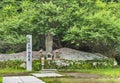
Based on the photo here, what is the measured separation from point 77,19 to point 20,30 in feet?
12.6

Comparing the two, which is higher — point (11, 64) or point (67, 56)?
point (67, 56)

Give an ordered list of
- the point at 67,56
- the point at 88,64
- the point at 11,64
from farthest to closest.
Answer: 1. the point at 67,56
2. the point at 88,64
3. the point at 11,64

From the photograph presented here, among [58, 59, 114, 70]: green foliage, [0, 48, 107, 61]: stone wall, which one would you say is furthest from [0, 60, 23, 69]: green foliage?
[58, 59, 114, 70]: green foliage

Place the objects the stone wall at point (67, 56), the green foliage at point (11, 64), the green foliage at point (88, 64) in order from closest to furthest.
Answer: the green foliage at point (11, 64), the green foliage at point (88, 64), the stone wall at point (67, 56)

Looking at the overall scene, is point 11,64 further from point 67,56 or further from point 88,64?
point 88,64

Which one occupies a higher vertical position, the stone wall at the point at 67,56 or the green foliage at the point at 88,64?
the stone wall at the point at 67,56

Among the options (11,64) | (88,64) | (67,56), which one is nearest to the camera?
(11,64)

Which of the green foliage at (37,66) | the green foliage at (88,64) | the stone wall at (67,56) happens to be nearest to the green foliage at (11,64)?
the stone wall at (67,56)

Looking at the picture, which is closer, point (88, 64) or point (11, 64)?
point (11, 64)

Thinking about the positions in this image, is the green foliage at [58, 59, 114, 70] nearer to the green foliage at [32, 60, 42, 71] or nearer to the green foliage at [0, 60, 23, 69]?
the green foliage at [32, 60, 42, 71]

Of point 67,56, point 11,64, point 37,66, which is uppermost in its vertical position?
point 67,56

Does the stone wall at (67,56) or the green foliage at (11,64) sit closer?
the green foliage at (11,64)

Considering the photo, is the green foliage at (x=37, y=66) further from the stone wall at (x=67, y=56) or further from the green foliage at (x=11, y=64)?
the green foliage at (x=11, y=64)

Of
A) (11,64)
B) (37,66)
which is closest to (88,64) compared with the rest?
(37,66)
